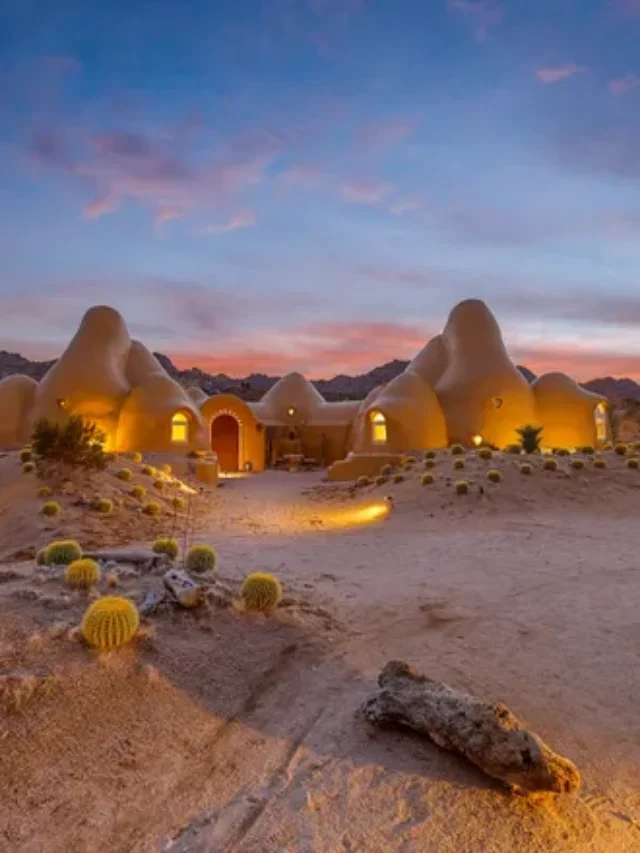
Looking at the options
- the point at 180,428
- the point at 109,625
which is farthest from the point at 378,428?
→ the point at 109,625

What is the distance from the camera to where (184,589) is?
510cm

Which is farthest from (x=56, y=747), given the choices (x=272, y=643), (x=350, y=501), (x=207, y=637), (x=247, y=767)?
(x=350, y=501)

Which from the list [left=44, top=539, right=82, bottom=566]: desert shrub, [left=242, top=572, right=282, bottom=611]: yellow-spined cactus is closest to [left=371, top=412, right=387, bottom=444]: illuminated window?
[left=44, top=539, right=82, bottom=566]: desert shrub

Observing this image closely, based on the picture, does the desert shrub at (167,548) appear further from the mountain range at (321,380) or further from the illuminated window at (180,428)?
the mountain range at (321,380)

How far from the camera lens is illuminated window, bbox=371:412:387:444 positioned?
82.9 feet

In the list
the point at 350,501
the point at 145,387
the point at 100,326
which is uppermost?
the point at 100,326

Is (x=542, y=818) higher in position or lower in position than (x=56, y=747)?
lower

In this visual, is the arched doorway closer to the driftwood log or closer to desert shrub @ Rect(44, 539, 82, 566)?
desert shrub @ Rect(44, 539, 82, 566)

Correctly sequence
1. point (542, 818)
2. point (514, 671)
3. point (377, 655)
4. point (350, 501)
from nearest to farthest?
point (542, 818)
point (514, 671)
point (377, 655)
point (350, 501)

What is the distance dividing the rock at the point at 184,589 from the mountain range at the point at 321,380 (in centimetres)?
5071

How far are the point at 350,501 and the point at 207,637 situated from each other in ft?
39.1

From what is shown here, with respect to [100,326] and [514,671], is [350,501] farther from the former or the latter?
[100,326]

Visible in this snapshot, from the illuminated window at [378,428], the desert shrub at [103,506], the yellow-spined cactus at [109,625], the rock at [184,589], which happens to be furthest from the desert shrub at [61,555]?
the illuminated window at [378,428]

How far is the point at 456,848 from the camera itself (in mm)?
2750
